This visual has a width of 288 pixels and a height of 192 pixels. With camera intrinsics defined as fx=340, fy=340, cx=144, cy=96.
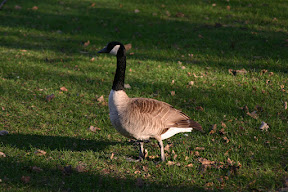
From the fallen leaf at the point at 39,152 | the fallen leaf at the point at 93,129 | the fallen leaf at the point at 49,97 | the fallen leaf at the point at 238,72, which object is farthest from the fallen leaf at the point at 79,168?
the fallen leaf at the point at 238,72

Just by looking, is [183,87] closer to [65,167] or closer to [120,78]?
[120,78]

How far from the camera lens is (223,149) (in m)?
5.92

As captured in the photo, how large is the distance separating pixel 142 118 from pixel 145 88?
3.53m

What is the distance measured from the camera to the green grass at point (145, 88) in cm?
519

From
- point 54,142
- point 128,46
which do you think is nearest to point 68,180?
point 54,142

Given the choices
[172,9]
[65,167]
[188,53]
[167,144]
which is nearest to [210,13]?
[172,9]

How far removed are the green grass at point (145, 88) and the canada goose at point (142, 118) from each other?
554 mm

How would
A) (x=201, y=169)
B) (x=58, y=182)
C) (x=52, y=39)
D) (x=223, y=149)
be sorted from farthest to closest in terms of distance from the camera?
(x=52, y=39), (x=223, y=149), (x=201, y=169), (x=58, y=182)

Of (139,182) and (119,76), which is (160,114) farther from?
(139,182)

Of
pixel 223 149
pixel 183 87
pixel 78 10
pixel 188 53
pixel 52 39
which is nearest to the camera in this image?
pixel 223 149

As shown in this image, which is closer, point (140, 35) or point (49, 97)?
point (49, 97)

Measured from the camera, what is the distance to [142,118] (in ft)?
17.1

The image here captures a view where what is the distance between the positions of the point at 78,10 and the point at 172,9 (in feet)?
14.3

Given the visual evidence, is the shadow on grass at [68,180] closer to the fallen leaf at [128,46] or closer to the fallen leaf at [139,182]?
the fallen leaf at [139,182]
